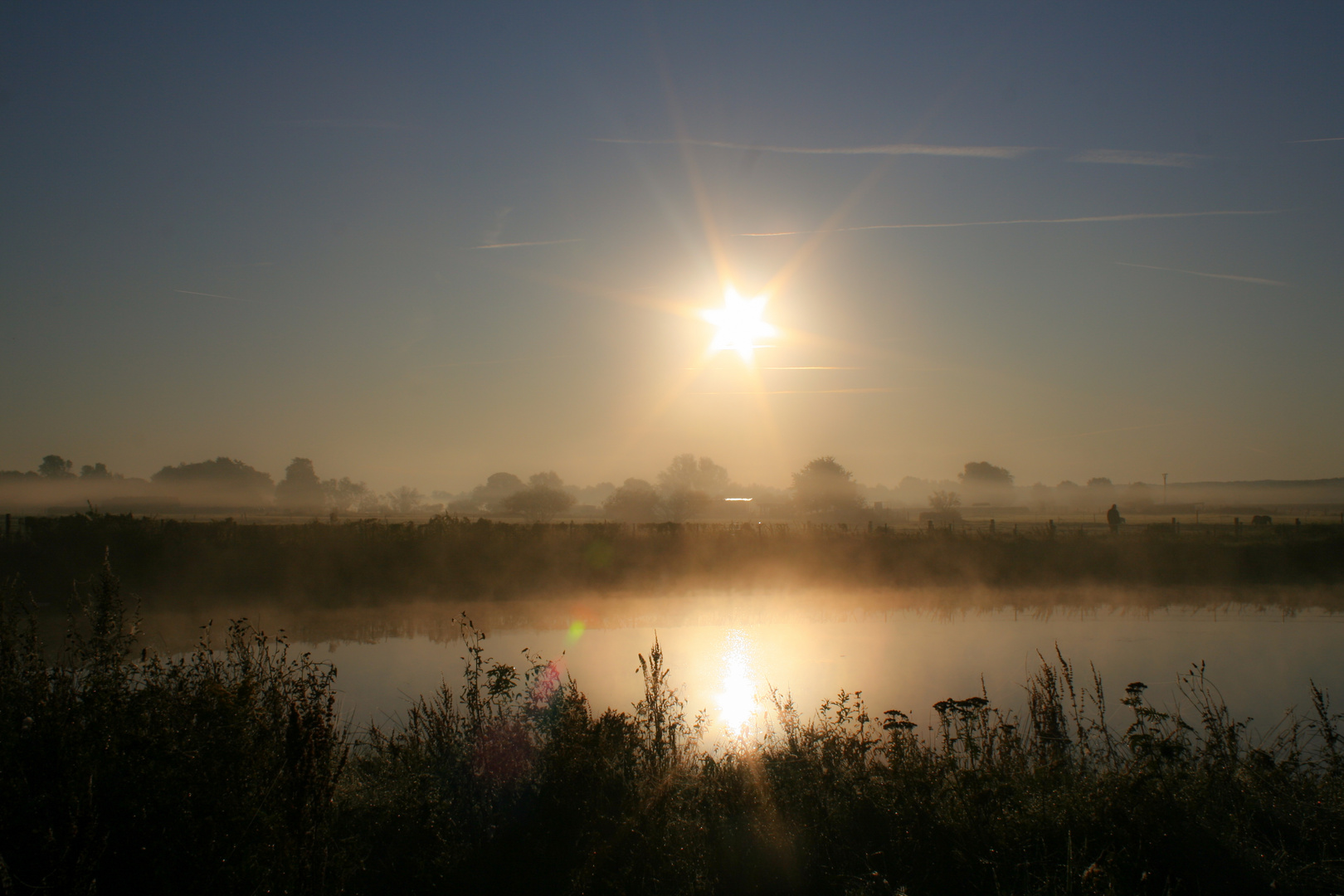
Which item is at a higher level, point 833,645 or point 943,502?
point 943,502

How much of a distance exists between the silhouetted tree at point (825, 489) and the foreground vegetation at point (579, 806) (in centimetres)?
8104

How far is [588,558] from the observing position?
91.0 ft

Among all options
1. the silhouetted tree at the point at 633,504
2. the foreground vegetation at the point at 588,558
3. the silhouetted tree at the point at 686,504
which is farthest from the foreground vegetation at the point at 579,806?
the silhouetted tree at the point at 633,504

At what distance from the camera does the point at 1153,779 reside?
5.21 metres

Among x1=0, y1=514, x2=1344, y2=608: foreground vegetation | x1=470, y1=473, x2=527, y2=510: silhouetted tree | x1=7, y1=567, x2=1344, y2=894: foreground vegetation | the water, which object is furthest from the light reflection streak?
x1=470, y1=473, x2=527, y2=510: silhouetted tree

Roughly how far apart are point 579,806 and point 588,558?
74.7 ft

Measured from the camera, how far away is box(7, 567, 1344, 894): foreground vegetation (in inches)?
151

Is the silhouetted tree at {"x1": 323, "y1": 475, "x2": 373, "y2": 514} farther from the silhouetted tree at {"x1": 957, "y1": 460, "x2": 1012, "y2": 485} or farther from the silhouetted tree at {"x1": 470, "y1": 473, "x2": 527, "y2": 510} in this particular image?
the silhouetted tree at {"x1": 957, "y1": 460, "x2": 1012, "y2": 485}

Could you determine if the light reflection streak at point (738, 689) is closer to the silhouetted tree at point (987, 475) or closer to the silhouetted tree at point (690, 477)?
the silhouetted tree at point (690, 477)

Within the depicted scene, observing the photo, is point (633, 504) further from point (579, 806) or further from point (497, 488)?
point (579, 806)

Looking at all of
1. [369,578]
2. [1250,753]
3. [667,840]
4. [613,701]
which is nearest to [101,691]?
[667,840]

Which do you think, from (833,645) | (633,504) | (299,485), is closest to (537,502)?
(633,504)

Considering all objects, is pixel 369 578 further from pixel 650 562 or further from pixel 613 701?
pixel 613 701

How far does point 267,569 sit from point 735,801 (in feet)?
74.7
